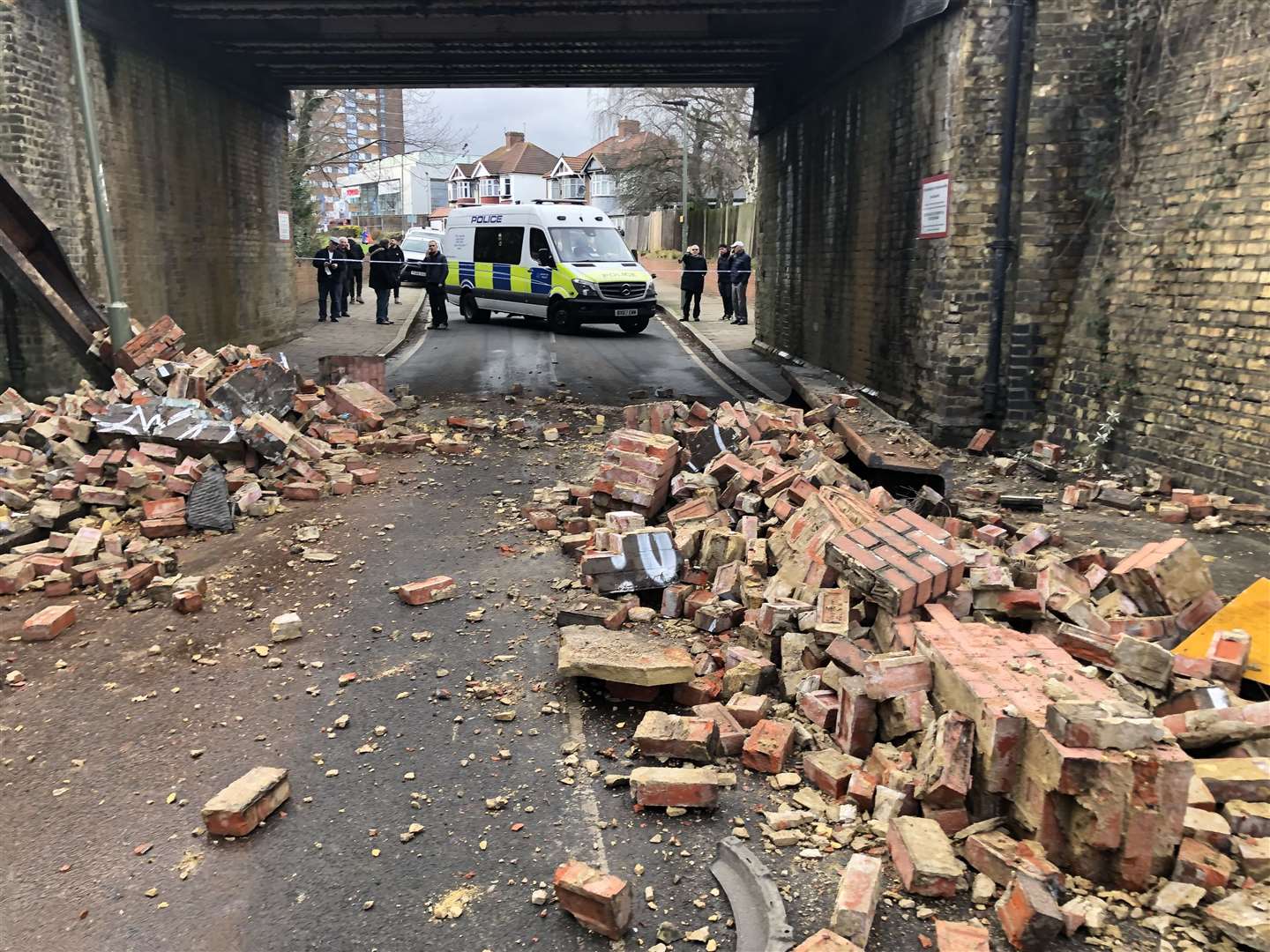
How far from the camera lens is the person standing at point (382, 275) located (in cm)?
2123

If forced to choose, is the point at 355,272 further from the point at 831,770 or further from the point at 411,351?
the point at 831,770

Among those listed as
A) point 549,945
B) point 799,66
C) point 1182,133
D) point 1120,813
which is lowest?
point 549,945

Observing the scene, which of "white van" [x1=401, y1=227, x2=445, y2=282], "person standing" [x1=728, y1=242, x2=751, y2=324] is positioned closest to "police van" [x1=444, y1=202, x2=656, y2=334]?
"person standing" [x1=728, y1=242, x2=751, y2=324]

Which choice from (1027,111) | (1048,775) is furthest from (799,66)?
(1048,775)

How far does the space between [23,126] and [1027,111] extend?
35.4ft

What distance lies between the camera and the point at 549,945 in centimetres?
311

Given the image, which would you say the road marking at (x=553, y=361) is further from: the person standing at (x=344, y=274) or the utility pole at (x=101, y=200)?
the utility pole at (x=101, y=200)

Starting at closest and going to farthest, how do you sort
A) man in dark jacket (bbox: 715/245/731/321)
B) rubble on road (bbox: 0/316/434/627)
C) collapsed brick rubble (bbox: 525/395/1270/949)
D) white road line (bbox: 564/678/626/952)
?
collapsed brick rubble (bbox: 525/395/1270/949) → white road line (bbox: 564/678/626/952) → rubble on road (bbox: 0/316/434/627) → man in dark jacket (bbox: 715/245/731/321)

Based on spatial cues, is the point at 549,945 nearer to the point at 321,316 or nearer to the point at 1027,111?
the point at 1027,111

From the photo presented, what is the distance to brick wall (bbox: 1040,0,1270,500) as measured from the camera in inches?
276

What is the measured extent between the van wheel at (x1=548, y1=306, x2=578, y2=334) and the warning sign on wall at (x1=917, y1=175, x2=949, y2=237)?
1132 centimetres

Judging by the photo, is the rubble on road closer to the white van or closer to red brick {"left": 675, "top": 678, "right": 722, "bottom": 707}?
red brick {"left": 675, "top": 678, "right": 722, "bottom": 707}

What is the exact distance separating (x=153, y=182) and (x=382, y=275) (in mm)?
8492

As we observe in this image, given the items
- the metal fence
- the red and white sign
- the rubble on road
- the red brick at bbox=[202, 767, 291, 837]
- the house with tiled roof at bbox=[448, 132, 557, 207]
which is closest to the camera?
the red brick at bbox=[202, 767, 291, 837]
